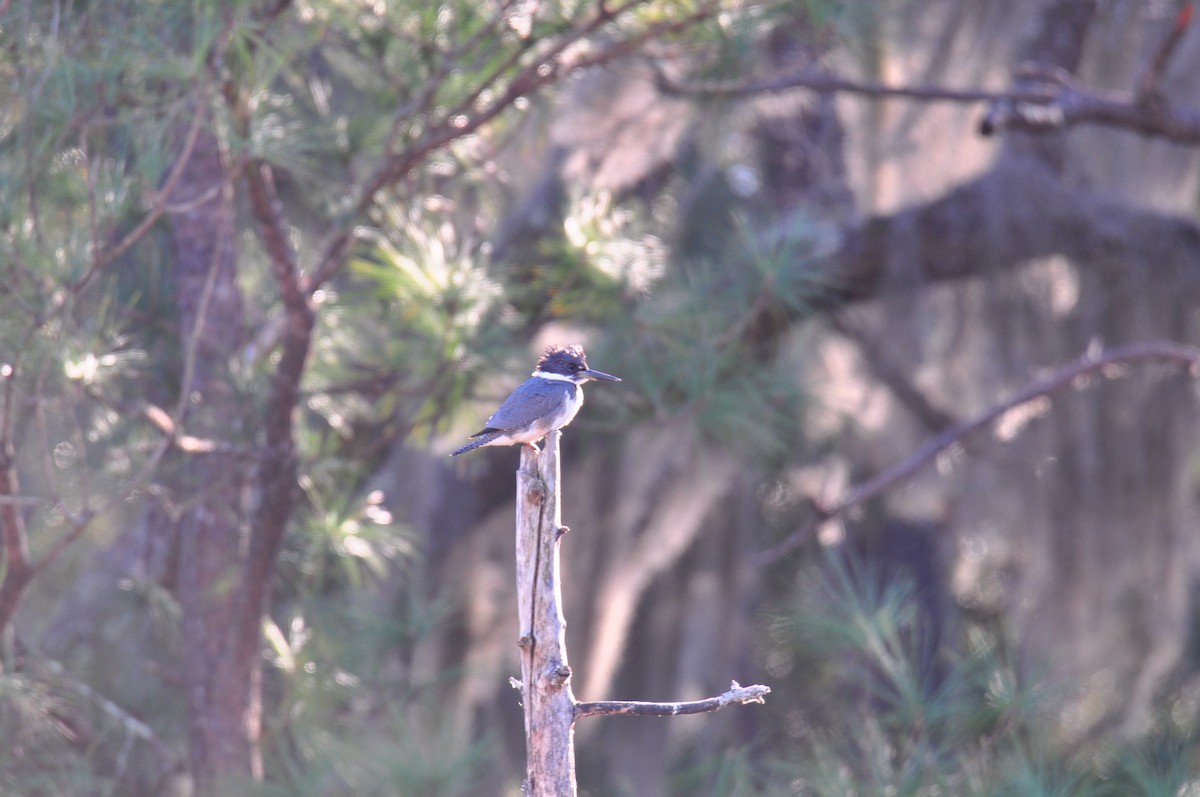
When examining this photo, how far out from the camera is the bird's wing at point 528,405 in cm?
202

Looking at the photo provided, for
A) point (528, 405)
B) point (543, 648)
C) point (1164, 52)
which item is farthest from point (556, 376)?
point (1164, 52)

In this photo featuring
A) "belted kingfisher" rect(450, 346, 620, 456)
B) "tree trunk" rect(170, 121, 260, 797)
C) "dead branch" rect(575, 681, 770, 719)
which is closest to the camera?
"dead branch" rect(575, 681, 770, 719)

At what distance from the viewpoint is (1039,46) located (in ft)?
12.3

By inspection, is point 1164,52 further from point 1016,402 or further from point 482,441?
point 482,441

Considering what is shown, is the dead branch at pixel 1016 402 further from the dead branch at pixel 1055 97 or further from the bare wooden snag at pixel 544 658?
the bare wooden snag at pixel 544 658

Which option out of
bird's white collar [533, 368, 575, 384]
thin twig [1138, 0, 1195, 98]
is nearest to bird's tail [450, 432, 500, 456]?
bird's white collar [533, 368, 575, 384]

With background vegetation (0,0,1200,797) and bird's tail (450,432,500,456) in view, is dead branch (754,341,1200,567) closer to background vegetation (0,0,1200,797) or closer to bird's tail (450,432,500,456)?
background vegetation (0,0,1200,797)

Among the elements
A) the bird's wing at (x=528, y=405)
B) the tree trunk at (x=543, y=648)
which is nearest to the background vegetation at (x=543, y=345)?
the bird's wing at (x=528, y=405)

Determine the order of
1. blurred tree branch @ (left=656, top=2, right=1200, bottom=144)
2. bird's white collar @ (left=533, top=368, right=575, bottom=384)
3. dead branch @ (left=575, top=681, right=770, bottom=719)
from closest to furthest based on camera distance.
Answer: dead branch @ (left=575, top=681, right=770, bottom=719) < bird's white collar @ (left=533, top=368, right=575, bottom=384) < blurred tree branch @ (left=656, top=2, right=1200, bottom=144)

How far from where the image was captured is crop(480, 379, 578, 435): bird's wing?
6.64ft

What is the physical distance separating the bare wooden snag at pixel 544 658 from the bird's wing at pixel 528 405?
1.33 ft

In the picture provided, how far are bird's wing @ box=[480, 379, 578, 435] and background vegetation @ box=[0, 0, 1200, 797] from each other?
1.29 feet

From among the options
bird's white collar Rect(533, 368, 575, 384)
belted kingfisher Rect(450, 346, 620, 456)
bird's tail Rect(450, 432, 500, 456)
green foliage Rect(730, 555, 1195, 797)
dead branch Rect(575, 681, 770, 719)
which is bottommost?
green foliage Rect(730, 555, 1195, 797)

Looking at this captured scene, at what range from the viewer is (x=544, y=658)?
1.58 m
